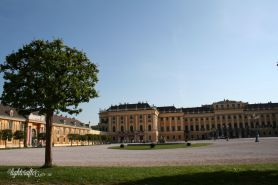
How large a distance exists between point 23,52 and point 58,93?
11.1ft

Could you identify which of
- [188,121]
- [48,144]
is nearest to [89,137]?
[188,121]

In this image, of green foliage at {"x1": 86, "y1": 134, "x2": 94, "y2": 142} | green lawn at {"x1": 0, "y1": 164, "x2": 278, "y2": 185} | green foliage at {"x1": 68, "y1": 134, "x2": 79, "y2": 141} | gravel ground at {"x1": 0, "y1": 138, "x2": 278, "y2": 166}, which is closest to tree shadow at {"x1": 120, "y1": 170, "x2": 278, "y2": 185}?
green lawn at {"x1": 0, "y1": 164, "x2": 278, "y2": 185}

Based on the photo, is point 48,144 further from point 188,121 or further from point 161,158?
point 188,121

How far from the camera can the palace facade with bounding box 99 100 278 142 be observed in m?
127

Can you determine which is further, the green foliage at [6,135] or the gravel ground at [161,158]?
the green foliage at [6,135]

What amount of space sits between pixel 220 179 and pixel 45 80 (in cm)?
1062

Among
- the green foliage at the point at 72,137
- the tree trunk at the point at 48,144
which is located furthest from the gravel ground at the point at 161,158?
the green foliage at the point at 72,137

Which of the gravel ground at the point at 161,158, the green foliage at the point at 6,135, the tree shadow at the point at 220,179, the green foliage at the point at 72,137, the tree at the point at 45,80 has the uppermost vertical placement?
the tree at the point at 45,80

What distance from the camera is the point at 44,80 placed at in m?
16.8

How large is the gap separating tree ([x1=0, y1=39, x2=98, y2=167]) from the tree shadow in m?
7.19

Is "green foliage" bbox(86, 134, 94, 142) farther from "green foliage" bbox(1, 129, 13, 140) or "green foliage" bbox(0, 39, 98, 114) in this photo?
"green foliage" bbox(0, 39, 98, 114)

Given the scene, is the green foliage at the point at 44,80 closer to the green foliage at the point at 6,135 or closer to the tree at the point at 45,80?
the tree at the point at 45,80

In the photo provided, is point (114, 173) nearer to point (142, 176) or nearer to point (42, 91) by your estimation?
point (142, 176)

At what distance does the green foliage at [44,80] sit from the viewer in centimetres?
1675
